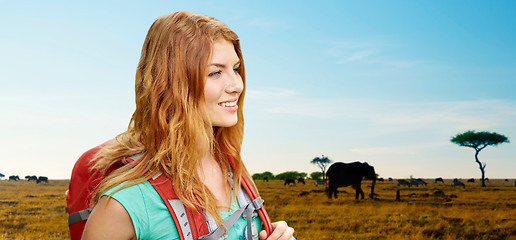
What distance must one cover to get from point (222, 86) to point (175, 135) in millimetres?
303

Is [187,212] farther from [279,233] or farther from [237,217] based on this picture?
[279,233]

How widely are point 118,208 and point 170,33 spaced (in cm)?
68

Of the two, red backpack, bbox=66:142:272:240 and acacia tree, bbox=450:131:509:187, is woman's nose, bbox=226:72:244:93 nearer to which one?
red backpack, bbox=66:142:272:240

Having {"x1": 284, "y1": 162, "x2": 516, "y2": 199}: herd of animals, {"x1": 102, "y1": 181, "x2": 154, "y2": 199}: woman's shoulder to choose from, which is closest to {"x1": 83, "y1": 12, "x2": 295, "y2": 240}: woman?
{"x1": 102, "y1": 181, "x2": 154, "y2": 199}: woman's shoulder

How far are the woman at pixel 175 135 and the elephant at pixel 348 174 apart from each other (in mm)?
22184

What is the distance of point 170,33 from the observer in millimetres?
1835

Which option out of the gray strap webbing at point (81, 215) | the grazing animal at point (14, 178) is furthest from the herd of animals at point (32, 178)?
the gray strap webbing at point (81, 215)

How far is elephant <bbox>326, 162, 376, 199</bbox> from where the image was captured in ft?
78.9

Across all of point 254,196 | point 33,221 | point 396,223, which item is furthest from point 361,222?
point 254,196

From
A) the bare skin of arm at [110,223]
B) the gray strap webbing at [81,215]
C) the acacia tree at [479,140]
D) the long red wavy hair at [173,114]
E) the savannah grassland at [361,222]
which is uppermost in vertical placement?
the acacia tree at [479,140]

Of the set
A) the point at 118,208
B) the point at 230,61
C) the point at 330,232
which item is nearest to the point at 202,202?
the point at 118,208

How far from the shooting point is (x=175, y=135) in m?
1.70

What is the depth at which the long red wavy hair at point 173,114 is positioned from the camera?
1.71m

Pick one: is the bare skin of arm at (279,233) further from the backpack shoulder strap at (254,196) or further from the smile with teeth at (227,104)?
the smile with teeth at (227,104)
